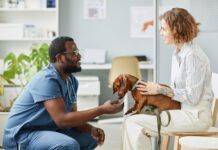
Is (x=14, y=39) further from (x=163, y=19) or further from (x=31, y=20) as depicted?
(x=163, y=19)

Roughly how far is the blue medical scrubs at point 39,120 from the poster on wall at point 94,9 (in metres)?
3.57

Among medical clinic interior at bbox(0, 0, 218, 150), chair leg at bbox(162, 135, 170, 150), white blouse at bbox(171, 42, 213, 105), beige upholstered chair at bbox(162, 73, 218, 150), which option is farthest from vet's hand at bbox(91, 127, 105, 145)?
chair leg at bbox(162, 135, 170, 150)

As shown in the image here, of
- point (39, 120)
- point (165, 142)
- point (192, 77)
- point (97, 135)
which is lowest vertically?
point (165, 142)

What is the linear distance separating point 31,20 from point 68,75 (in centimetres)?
353

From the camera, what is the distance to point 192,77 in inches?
108

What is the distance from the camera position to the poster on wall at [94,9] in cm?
625

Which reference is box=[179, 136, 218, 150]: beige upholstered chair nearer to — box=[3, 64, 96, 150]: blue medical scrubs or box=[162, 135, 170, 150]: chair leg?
box=[3, 64, 96, 150]: blue medical scrubs

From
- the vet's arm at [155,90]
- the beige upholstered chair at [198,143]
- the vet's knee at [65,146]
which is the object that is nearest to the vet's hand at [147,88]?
the vet's arm at [155,90]

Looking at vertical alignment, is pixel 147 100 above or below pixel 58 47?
below

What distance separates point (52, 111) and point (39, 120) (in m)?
0.16

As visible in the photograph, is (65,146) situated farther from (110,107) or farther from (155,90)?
(155,90)

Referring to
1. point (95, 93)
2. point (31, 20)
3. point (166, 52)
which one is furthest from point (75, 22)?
point (166, 52)

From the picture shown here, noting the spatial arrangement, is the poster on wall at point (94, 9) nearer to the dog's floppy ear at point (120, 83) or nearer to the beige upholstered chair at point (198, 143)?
the dog's floppy ear at point (120, 83)

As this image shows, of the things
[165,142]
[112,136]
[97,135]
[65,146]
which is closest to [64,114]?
[65,146]
